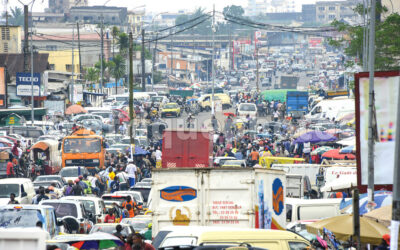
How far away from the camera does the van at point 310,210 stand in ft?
65.8

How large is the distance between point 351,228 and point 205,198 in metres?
2.91

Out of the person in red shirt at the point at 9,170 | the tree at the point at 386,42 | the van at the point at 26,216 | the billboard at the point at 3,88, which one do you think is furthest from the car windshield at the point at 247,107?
the van at the point at 26,216

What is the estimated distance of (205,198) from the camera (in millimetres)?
15750

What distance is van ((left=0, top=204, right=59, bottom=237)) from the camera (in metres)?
16.3

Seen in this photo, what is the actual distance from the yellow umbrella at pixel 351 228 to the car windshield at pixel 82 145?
→ 2401cm

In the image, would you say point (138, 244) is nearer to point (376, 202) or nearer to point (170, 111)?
point (376, 202)

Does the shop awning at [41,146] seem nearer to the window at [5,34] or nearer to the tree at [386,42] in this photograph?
the tree at [386,42]

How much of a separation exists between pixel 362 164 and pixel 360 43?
2496 cm

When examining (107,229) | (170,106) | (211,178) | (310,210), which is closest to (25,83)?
(170,106)

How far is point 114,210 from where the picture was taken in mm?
21094

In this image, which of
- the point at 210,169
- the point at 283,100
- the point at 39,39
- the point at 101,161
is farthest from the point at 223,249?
the point at 39,39

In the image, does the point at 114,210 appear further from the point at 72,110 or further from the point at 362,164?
the point at 72,110

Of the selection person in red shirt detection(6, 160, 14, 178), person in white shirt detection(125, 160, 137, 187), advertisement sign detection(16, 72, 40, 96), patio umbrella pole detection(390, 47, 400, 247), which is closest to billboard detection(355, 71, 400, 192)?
patio umbrella pole detection(390, 47, 400, 247)

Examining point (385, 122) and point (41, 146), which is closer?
point (385, 122)
